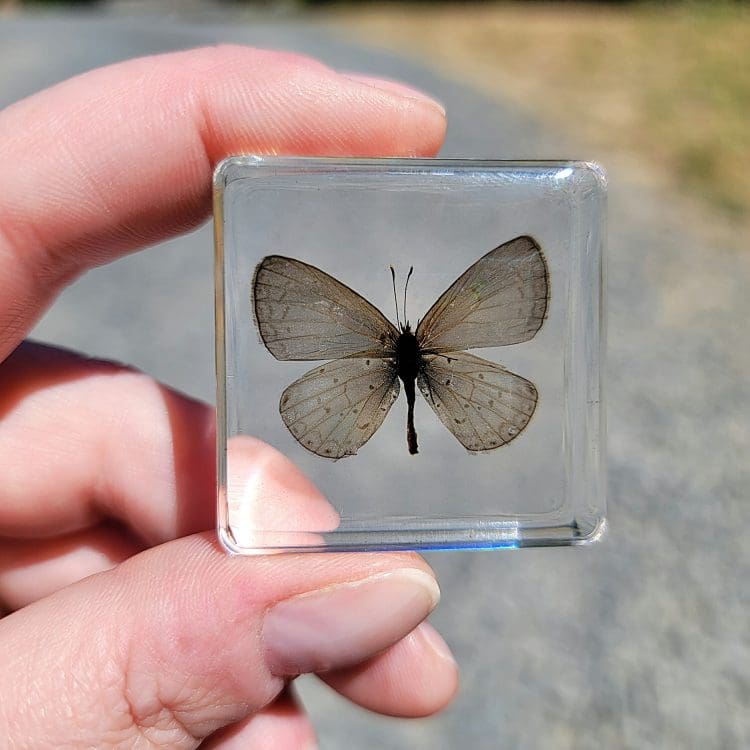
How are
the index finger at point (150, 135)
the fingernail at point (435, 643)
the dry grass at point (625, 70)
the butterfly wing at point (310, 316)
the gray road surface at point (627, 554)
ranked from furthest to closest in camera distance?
the dry grass at point (625, 70)
the gray road surface at point (627, 554)
the fingernail at point (435, 643)
the index finger at point (150, 135)
the butterfly wing at point (310, 316)

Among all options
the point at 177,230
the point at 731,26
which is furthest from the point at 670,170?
the point at 177,230

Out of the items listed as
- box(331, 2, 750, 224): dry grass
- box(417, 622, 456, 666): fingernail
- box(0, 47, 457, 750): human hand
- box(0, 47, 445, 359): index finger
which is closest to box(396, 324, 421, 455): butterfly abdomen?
box(0, 47, 457, 750): human hand

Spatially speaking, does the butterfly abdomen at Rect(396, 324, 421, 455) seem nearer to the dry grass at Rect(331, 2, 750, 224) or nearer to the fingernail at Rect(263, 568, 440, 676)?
the fingernail at Rect(263, 568, 440, 676)

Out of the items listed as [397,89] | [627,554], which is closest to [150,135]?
[397,89]

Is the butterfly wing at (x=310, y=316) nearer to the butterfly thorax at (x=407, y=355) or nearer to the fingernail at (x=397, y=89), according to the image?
the butterfly thorax at (x=407, y=355)

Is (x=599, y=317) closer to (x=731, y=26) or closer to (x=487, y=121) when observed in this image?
(x=487, y=121)

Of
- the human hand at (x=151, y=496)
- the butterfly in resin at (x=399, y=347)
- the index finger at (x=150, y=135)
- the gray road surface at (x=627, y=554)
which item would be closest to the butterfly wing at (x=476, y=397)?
the butterfly in resin at (x=399, y=347)
